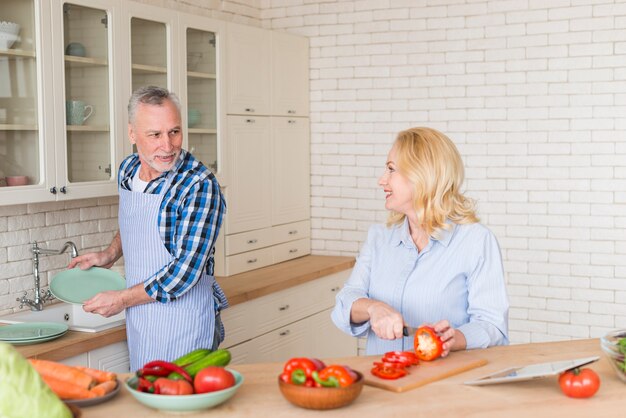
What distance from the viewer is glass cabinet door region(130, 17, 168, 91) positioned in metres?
4.15

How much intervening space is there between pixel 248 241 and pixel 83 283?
58.6 inches

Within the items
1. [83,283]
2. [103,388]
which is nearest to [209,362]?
[103,388]

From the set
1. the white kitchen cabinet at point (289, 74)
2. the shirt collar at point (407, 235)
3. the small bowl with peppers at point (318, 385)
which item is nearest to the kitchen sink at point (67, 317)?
the shirt collar at point (407, 235)

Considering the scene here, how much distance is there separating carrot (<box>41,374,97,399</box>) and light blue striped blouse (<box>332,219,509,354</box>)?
41.5 inches

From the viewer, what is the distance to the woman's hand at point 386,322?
269cm

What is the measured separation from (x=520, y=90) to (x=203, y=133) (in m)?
1.93

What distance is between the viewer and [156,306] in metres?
3.48

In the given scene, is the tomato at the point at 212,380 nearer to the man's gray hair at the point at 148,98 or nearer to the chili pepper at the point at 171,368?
the chili pepper at the point at 171,368

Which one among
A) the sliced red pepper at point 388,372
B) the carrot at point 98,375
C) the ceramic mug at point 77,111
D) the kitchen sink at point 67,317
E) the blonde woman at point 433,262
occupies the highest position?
the ceramic mug at point 77,111

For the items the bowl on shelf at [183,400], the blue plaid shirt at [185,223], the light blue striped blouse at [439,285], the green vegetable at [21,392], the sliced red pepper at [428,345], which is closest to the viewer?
the green vegetable at [21,392]

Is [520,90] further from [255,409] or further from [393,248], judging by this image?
[255,409]


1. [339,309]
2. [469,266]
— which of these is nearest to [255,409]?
[339,309]

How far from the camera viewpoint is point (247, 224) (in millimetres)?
5176

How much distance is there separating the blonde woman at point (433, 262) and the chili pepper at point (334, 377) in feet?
1.94
